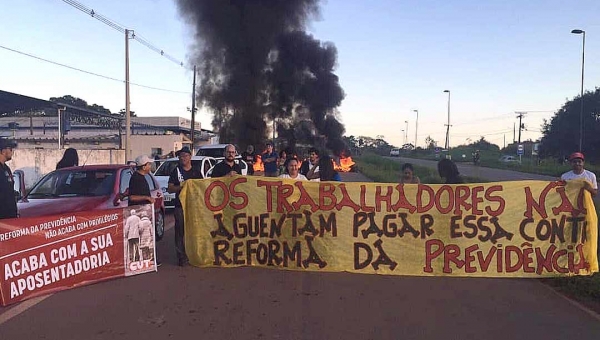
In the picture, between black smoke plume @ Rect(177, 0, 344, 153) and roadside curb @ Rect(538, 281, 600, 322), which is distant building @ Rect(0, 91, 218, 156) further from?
roadside curb @ Rect(538, 281, 600, 322)

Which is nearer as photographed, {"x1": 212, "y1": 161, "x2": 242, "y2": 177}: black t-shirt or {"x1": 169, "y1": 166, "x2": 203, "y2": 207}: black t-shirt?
{"x1": 169, "y1": 166, "x2": 203, "y2": 207}: black t-shirt

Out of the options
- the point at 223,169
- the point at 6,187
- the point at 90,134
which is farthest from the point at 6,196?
the point at 90,134

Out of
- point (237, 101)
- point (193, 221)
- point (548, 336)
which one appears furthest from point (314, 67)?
point (548, 336)

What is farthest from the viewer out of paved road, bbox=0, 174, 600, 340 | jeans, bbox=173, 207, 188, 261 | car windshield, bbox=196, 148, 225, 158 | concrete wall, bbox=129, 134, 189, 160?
concrete wall, bbox=129, 134, 189, 160

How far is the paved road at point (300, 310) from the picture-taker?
15.9 feet

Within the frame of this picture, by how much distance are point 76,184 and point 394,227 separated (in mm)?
5100

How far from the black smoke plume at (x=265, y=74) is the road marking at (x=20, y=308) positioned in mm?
30384

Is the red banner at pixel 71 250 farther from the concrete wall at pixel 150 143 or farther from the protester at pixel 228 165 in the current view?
the concrete wall at pixel 150 143

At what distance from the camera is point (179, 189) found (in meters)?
7.63

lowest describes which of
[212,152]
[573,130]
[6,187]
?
[6,187]

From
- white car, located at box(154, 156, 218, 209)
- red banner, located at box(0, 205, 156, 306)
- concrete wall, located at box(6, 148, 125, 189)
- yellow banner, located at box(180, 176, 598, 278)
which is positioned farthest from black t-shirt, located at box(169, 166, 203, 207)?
concrete wall, located at box(6, 148, 125, 189)

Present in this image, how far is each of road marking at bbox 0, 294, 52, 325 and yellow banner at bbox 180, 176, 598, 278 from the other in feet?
6.97

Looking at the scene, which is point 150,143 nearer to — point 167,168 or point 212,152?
point 212,152

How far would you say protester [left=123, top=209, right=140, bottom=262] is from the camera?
696 centimetres
